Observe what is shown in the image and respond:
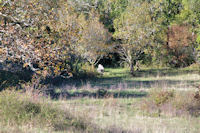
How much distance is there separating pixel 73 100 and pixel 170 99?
471cm

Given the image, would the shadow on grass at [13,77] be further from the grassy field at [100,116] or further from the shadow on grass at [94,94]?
the grassy field at [100,116]

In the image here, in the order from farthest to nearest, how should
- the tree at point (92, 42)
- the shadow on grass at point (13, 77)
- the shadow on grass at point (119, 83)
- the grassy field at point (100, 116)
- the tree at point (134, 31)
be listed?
1. the tree at point (134, 31)
2. the tree at point (92, 42)
3. the shadow on grass at point (119, 83)
4. the shadow on grass at point (13, 77)
5. the grassy field at point (100, 116)

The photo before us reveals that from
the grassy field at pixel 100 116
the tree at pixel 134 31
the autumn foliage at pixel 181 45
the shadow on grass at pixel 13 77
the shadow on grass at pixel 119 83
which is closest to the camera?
the grassy field at pixel 100 116

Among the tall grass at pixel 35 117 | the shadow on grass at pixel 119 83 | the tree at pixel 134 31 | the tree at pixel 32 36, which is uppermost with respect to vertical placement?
the tree at pixel 134 31

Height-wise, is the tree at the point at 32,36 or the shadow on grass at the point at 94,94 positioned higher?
the tree at the point at 32,36

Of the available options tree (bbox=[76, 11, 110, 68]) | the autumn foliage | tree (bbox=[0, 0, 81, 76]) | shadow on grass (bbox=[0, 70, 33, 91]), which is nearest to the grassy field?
tree (bbox=[0, 0, 81, 76])

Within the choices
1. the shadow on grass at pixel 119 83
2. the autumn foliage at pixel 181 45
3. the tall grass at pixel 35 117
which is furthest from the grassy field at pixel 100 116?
the autumn foliage at pixel 181 45

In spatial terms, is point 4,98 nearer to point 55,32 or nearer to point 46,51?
point 46,51

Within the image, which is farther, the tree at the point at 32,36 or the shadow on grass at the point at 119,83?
the shadow on grass at the point at 119,83

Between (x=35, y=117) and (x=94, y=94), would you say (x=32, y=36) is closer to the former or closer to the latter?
(x=35, y=117)

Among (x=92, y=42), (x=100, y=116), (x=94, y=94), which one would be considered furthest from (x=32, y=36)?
(x=92, y=42)

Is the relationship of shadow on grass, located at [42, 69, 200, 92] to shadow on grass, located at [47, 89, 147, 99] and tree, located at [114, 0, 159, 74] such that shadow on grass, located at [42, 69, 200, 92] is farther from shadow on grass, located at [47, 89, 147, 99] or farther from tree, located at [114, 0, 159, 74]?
tree, located at [114, 0, 159, 74]

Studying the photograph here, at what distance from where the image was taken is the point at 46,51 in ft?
27.6

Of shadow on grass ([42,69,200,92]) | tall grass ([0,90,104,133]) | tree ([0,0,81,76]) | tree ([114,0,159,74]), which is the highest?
tree ([114,0,159,74])
